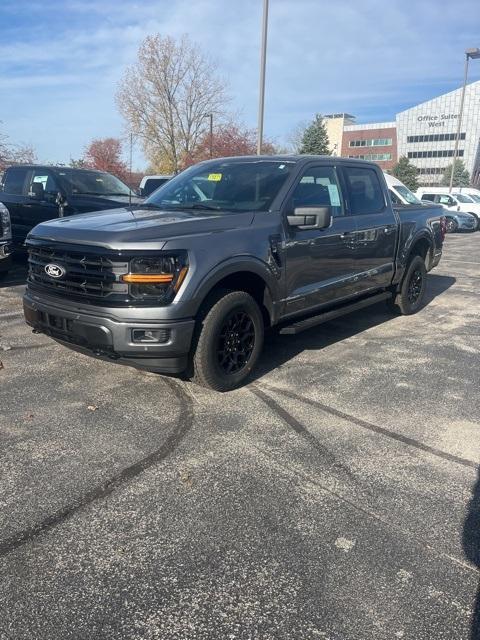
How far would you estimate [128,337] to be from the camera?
12.2 feet

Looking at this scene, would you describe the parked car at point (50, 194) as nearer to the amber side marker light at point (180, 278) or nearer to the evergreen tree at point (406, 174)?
the amber side marker light at point (180, 278)

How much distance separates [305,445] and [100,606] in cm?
171

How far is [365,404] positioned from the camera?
4207 millimetres

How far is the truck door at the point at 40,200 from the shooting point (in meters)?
9.30

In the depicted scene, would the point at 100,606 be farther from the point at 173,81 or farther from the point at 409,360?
the point at 173,81


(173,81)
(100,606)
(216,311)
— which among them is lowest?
(100,606)

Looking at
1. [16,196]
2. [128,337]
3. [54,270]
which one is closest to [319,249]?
[128,337]

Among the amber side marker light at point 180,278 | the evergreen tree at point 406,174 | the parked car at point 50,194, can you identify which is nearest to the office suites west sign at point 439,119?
the evergreen tree at point 406,174

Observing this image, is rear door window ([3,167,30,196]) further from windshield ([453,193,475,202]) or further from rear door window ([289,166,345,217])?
windshield ([453,193,475,202])

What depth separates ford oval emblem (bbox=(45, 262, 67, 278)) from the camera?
4.05 metres

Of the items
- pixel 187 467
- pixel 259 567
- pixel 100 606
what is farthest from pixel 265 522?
pixel 100 606

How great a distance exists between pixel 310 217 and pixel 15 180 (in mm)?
7676

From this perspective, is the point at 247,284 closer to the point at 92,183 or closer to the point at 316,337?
the point at 316,337

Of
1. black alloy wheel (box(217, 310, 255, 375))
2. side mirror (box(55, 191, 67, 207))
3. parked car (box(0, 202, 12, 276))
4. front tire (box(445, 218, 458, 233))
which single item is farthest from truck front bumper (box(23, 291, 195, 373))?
front tire (box(445, 218, 458, 233))
